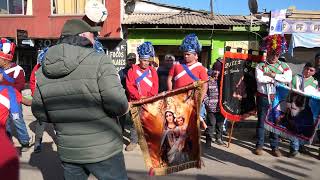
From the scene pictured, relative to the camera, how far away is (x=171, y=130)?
388cm

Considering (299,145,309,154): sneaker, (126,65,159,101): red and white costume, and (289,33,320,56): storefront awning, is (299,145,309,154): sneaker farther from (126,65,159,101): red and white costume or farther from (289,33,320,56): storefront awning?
(289,33,320,56): storefront awning

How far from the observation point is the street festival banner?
12.4 feet

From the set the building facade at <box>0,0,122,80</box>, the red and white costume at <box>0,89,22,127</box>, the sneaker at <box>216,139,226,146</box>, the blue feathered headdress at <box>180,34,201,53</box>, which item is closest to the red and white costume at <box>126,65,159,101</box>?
the blue feathered headdress at <box>180,34,201,53</box>

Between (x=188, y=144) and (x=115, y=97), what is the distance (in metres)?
1.52

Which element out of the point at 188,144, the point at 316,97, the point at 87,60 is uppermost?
the point at 87,60

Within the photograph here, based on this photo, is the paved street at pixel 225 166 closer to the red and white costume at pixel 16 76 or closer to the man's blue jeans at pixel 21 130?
the man's blue jeans at pixel 21 130

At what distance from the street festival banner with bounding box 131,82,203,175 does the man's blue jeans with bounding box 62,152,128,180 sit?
807 mm

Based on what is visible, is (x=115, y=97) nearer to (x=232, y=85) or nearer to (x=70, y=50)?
(x=70, y=50)

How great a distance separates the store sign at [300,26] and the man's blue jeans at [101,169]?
12.9 meters

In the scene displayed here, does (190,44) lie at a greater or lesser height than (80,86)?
greater

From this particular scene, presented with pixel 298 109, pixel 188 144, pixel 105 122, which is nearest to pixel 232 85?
pixel 298 109

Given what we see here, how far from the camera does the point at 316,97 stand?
5.00 metres

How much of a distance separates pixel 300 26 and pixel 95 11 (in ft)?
28.7

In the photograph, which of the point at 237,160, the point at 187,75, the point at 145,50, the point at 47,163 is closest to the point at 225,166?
the point at 237,160
